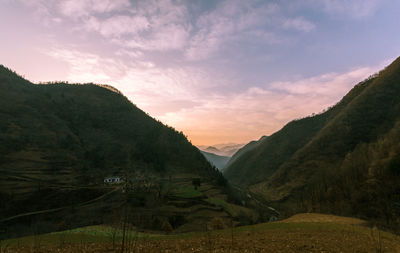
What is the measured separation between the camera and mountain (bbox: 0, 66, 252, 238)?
5500 centimetres

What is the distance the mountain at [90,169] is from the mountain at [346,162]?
2810cm

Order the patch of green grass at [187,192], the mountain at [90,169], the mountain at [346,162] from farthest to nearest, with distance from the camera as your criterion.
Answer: the patch of green grass at [187,192], the mountain at [90,169], the mountain at [346,162]

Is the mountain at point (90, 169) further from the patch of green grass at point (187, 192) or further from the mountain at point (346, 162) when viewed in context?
the mountain at point (346, 162)

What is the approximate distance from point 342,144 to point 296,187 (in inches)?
1063

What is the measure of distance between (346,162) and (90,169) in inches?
3735

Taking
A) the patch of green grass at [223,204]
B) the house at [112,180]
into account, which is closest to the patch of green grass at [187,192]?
the patch of green grass at [223,204]

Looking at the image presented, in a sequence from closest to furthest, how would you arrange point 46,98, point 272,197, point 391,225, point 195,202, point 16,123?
point 391,225
point 195,202
point 16,123
point 272,197
point 46,98

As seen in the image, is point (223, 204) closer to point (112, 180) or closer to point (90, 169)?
point (112, 180)

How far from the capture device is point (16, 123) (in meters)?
83.6

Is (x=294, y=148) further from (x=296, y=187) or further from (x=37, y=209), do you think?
(x=37, y=209)

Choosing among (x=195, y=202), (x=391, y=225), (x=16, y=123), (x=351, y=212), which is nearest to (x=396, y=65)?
(x=351, y=212)

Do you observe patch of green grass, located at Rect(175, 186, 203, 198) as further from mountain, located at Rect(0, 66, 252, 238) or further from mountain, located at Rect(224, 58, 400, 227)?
mountain, located at Rect(224, 58, 400, 227)

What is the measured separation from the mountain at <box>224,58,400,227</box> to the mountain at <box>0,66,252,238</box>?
28.1 metres

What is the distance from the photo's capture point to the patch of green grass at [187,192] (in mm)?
74312
